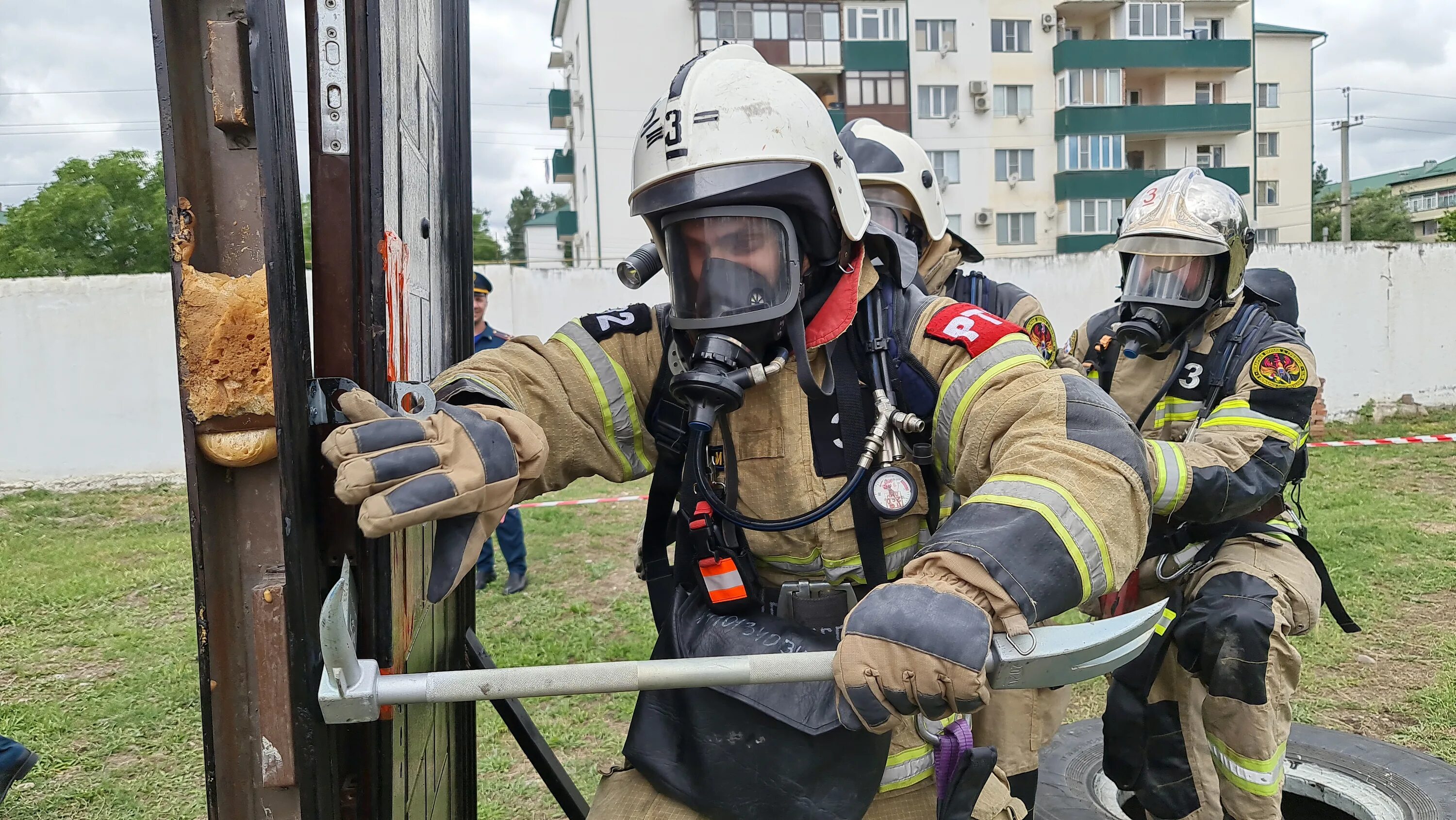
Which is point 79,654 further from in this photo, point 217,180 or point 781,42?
point 781,42

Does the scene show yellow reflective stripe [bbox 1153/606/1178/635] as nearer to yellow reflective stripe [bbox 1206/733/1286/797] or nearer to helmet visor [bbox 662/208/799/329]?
yellow reflective stripe [bbox 1206/733/1286/797]

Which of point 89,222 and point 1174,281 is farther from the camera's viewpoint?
point 89,222

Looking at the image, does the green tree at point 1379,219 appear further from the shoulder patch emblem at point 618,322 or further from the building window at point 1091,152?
the shoulder patch emblem at point 618,322

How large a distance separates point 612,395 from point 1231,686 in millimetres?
2157

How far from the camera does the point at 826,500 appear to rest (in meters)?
1.95

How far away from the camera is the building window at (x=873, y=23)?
30.4 m

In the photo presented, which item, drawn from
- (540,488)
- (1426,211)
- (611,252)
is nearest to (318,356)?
(540,488)

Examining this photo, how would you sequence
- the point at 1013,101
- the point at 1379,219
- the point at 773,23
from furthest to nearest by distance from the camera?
the point at 1379,219 < the point at 1013,101 < the point at 773,23

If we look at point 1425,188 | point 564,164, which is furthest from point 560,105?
point 1425,188

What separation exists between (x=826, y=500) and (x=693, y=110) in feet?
2.62

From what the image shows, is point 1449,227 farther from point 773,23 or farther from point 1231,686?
point 1231,686

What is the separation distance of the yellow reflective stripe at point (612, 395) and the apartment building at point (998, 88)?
1070 inches

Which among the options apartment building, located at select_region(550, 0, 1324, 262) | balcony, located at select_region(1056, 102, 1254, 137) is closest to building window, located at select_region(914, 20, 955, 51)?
apartment building, located at select_region(550, 0, 1324, 262)

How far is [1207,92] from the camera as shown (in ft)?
110
